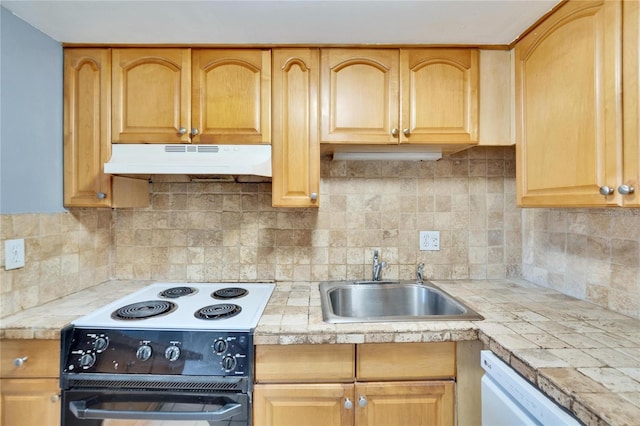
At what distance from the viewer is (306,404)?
46.4 inches

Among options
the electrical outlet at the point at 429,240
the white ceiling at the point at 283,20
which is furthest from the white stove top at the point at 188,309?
the white ceiling at the point at 283,20

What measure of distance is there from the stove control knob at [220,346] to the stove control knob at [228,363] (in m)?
0.03

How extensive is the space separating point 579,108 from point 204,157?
1477 mm

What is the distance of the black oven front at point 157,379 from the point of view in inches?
44.3

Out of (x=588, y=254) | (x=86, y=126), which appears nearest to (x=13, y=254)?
(x=86, y=126)

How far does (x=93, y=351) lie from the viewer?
1150 millimetres

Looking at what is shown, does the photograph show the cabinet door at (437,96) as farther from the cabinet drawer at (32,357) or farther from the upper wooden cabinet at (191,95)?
the cabinet drawer at (32,357)

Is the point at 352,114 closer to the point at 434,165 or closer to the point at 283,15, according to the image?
the point at 283,15

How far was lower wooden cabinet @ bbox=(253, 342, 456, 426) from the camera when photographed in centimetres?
117

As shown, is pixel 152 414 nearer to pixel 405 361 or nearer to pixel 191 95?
pixel 405 361

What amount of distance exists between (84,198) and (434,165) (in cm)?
182

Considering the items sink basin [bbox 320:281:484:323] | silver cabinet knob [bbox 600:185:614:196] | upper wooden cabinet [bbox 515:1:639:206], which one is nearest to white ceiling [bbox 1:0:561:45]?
upper wooden cabinet [bbox 515:1:639:206]

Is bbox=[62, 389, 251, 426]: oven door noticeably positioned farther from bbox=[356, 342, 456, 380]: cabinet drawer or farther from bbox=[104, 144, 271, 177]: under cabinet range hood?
bbox=[104, 144, 271, 177]: under cabinet range hood

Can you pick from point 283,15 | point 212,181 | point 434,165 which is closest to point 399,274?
point 434,165
